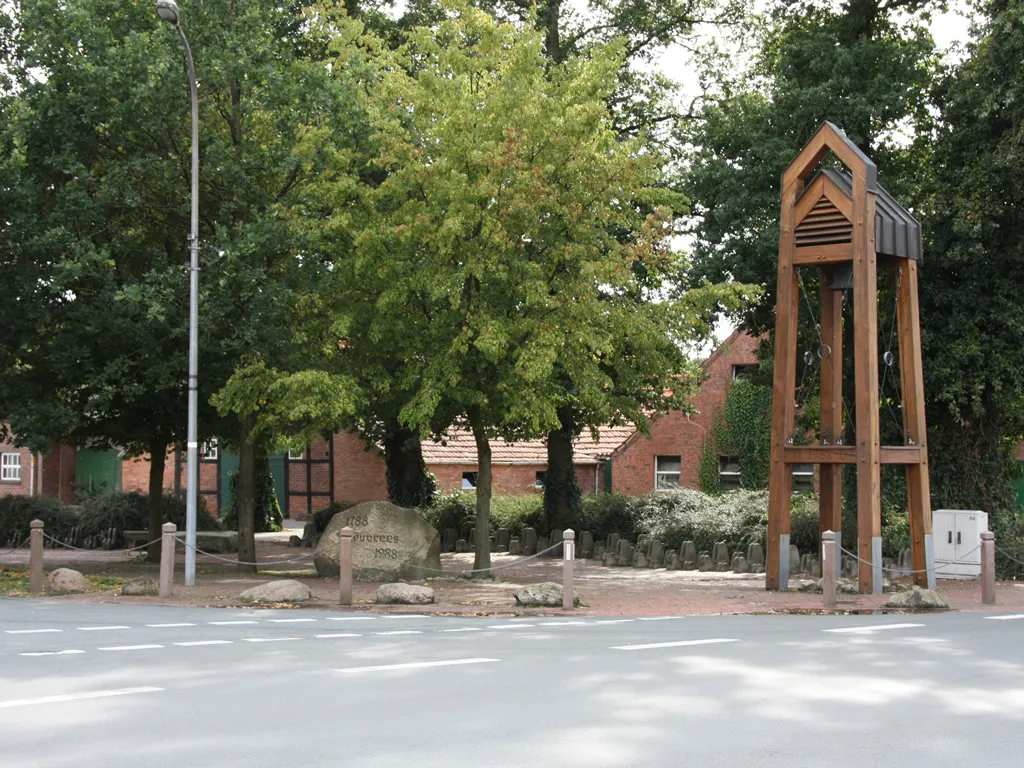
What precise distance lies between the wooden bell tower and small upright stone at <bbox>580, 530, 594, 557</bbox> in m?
10.1

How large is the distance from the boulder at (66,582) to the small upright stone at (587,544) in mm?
13729

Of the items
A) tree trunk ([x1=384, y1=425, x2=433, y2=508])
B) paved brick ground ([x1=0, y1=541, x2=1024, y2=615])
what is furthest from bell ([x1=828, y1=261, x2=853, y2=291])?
tree trunk ([x1=384, y1=425, x2=433, y2=508])

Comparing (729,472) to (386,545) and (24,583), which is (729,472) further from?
(24,583)

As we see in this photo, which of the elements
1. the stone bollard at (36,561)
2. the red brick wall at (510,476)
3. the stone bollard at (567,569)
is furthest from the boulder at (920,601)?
the red brick wall at (510,476)

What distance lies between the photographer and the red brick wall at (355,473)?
48.3 metres

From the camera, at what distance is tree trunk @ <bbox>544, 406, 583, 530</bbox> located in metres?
32.2

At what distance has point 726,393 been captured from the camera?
4244cm

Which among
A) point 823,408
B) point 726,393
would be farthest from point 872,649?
point 726,393

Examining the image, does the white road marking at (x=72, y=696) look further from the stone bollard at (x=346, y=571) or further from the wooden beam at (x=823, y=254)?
the wooden beam at (x=823, y=254)

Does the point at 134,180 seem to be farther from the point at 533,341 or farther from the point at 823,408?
the point at 823,408

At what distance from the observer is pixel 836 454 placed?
20.4 m

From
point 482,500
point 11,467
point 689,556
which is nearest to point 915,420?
point 482,500

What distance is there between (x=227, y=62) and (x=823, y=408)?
12.0 meters

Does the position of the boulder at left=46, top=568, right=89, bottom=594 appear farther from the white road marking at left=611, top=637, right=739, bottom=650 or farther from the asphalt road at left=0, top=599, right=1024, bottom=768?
the white road marking at left=611, top=637, right=739, bottom=650
